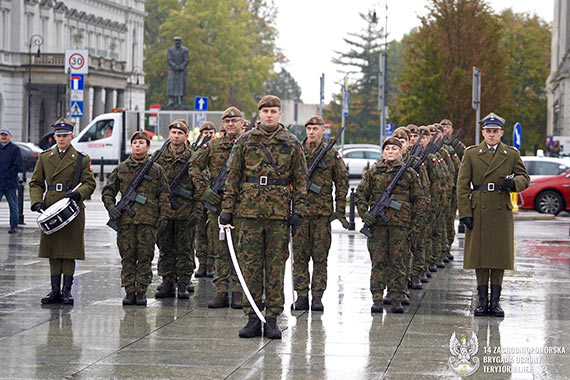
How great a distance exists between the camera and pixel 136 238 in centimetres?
1282

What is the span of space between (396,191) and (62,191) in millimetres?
3484

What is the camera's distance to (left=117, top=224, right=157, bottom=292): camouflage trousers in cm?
1277

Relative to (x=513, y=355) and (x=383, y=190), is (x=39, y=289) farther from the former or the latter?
(x=513, y=355)

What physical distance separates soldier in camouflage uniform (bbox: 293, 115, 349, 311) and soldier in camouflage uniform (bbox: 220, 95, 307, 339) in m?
2.06

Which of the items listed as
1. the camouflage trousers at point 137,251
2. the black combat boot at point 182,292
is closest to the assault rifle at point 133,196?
the camouflage trousers at point 137,251

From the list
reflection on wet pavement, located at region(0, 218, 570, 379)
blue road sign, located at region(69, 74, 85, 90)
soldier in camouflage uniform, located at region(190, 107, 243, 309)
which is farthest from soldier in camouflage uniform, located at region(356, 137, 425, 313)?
blue road sign, located at region(69, 74, 85, 90)

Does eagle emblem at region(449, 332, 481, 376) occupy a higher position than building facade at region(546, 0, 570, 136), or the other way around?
building facade at region(546, 0, 570, 136)

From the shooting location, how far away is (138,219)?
41.9 feet

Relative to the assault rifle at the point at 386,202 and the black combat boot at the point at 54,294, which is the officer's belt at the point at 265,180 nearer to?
the assault rifle at the point at 386,202

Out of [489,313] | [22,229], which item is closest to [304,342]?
[489,313]

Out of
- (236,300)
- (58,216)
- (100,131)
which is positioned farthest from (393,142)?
(100,131)

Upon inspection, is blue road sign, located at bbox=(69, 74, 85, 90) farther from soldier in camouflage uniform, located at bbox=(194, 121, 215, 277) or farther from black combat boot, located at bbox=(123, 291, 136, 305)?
black combat boot, located at bbox=(123, 291, 136, 305)

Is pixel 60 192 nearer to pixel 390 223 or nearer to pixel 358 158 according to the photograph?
pixel 390 223

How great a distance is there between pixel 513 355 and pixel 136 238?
14.4 ft
